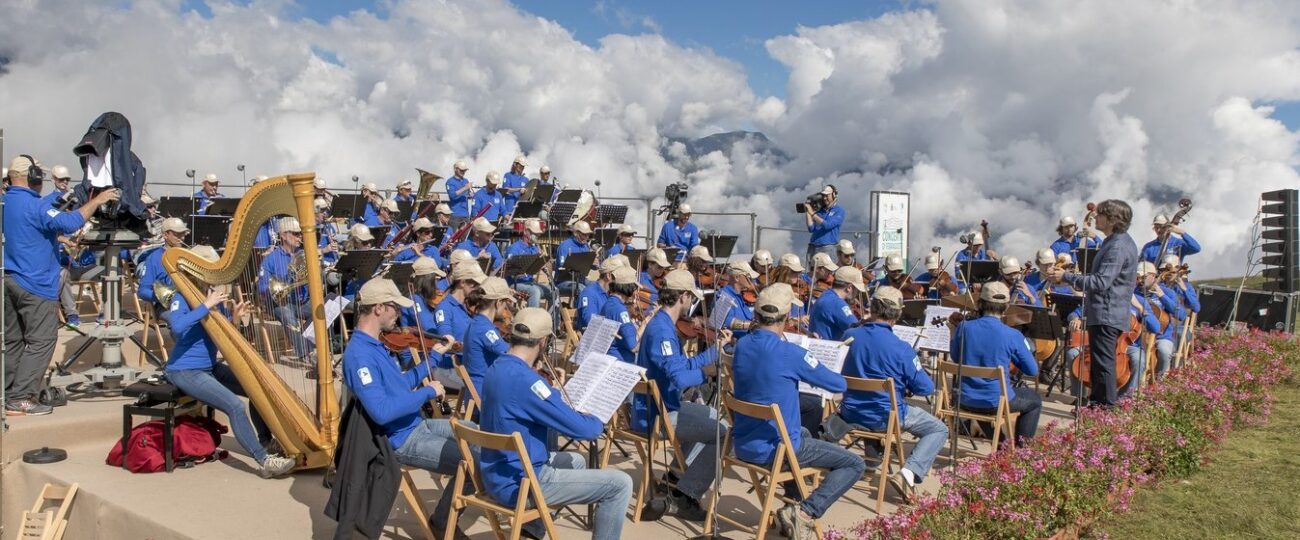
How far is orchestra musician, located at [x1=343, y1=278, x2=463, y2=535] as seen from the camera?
482 cm

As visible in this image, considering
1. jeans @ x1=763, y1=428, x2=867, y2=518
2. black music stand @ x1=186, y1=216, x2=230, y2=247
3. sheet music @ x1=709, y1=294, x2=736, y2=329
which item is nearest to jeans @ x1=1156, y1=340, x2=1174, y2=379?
sheet music @ x1=709, y1=294, x2=736, y2=329

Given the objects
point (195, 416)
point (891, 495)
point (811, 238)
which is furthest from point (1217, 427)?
point (195, 416)

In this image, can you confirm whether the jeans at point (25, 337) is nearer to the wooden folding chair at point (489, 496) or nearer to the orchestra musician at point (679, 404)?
the wooden folding chair at point (489, 496)

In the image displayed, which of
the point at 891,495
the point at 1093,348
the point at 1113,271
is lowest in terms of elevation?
the point at 891,495

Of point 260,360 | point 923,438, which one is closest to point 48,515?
point 260,360

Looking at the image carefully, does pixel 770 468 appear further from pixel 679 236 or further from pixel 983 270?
pixel 679 236

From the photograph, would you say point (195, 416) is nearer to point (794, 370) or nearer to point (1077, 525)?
point (794, 370)

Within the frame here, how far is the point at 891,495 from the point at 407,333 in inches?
140

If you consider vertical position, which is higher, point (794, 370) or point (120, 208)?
point (120, 208)

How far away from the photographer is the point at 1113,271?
24.4 ft

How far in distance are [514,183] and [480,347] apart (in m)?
9.33

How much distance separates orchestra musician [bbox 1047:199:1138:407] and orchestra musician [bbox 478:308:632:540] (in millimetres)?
4459

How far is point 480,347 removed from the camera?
6.25 metres

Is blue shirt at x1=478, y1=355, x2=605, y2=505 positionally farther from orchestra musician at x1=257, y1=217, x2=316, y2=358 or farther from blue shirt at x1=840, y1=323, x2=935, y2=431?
blue shirt at x1=840, y1=323, x2=935, y2=431
